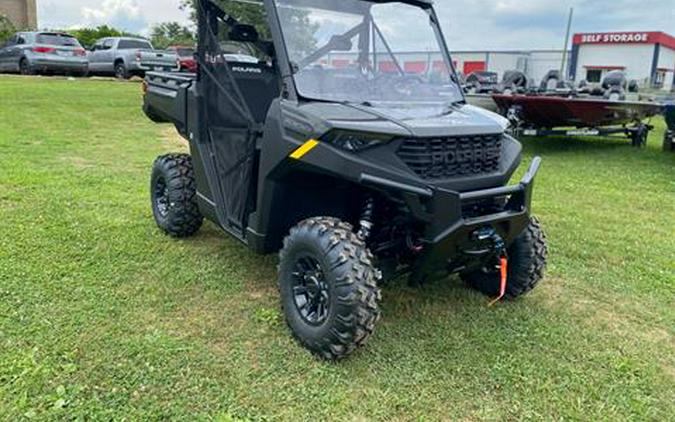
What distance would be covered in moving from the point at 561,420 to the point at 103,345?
2.27 meters

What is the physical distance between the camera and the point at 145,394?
→ 2.59m

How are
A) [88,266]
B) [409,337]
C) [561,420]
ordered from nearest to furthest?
1. [561,420]
2. [409,337]
3. [88,266]

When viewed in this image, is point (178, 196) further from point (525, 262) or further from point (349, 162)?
point (525, 262)

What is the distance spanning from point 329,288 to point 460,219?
0.73 meters

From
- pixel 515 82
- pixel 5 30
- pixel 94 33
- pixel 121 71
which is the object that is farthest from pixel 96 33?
pixel 515 82

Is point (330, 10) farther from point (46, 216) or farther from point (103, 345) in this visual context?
point (46, 216)

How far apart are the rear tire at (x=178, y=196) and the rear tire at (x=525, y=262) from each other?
2.31 meters

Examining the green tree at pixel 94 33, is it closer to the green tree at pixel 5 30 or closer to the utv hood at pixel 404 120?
the green tree at pixel 5 30

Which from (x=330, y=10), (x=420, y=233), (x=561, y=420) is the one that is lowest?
(x=561, y=420)

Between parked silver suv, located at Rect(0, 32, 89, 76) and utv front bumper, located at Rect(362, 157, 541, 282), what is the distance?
19026 mm

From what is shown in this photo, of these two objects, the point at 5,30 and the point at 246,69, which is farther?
the point at 5,30

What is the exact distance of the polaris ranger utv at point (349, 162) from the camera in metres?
2.76

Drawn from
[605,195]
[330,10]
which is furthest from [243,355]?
[605,195]

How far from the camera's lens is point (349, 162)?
8.91 ft
